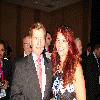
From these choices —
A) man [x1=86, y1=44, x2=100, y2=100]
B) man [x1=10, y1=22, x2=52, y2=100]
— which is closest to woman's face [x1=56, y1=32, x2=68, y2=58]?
man [x1=10, y1=22, x2=52, y2=100]

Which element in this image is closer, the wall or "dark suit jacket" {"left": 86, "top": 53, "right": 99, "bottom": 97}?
"dark suit jacket" {"left": 86, "top": 53, "right": 99, "bottom": 97}

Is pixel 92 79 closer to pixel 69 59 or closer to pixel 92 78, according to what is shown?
pixel 92 78

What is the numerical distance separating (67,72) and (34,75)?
1.30ft

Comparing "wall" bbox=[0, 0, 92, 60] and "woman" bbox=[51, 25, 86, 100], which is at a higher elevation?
"wall" bbox=[0, 0, 92, 60]

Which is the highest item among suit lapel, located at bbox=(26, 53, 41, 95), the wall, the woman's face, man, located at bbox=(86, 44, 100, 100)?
the wall

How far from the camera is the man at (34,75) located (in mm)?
1194

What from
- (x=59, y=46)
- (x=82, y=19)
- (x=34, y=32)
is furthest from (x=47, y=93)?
(x=82, y=19)

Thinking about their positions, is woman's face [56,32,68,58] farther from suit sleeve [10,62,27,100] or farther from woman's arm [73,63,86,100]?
suit sleeve [10,62,27,100]

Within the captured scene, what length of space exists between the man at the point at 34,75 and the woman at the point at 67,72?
0.12m

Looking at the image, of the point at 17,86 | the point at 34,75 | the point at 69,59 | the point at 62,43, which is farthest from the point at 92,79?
the point at 17,86

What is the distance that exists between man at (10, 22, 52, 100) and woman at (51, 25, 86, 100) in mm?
123

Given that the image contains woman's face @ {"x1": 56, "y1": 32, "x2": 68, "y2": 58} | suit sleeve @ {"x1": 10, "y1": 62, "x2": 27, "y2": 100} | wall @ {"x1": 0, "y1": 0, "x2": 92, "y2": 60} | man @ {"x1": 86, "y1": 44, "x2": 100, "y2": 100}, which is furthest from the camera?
wall @ {"x1": 0, "y1": 0, "x2": 92, "y2": 60}

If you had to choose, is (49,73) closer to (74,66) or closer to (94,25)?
(74,66)

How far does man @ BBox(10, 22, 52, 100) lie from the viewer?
119 cm
